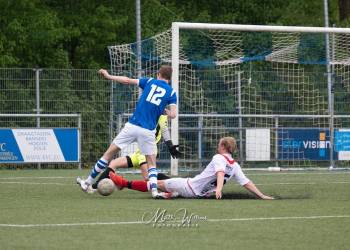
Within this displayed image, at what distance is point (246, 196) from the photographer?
587 inches

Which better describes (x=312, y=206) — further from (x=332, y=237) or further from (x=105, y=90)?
(x=105, y=90)

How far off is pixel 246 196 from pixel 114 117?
1075cm

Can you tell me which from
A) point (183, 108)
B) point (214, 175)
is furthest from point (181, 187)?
point (183, 108)

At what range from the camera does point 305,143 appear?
26.3 m

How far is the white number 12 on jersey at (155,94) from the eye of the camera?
Answer: 1483 centimetres

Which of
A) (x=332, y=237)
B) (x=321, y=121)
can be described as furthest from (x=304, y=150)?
(x=332, y=237)

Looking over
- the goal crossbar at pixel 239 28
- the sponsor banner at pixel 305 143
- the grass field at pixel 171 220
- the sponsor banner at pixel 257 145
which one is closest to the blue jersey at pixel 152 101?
the grass field at pixel 171 220

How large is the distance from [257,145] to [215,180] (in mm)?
11109

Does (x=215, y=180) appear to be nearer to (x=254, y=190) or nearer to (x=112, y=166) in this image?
(x=254, y=190)

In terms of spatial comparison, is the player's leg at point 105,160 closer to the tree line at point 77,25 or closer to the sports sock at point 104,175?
the sports sock at point 104,175

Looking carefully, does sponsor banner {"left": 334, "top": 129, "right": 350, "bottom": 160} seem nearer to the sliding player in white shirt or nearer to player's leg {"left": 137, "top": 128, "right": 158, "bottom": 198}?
the sliding player in white shirt

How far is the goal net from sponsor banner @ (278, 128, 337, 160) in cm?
2

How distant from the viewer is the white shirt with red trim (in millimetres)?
13984

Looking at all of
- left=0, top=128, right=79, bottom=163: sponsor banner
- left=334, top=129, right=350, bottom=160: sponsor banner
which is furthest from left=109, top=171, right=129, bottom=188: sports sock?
left=334, top=129, right=350, bottom=160: sponsor banner
